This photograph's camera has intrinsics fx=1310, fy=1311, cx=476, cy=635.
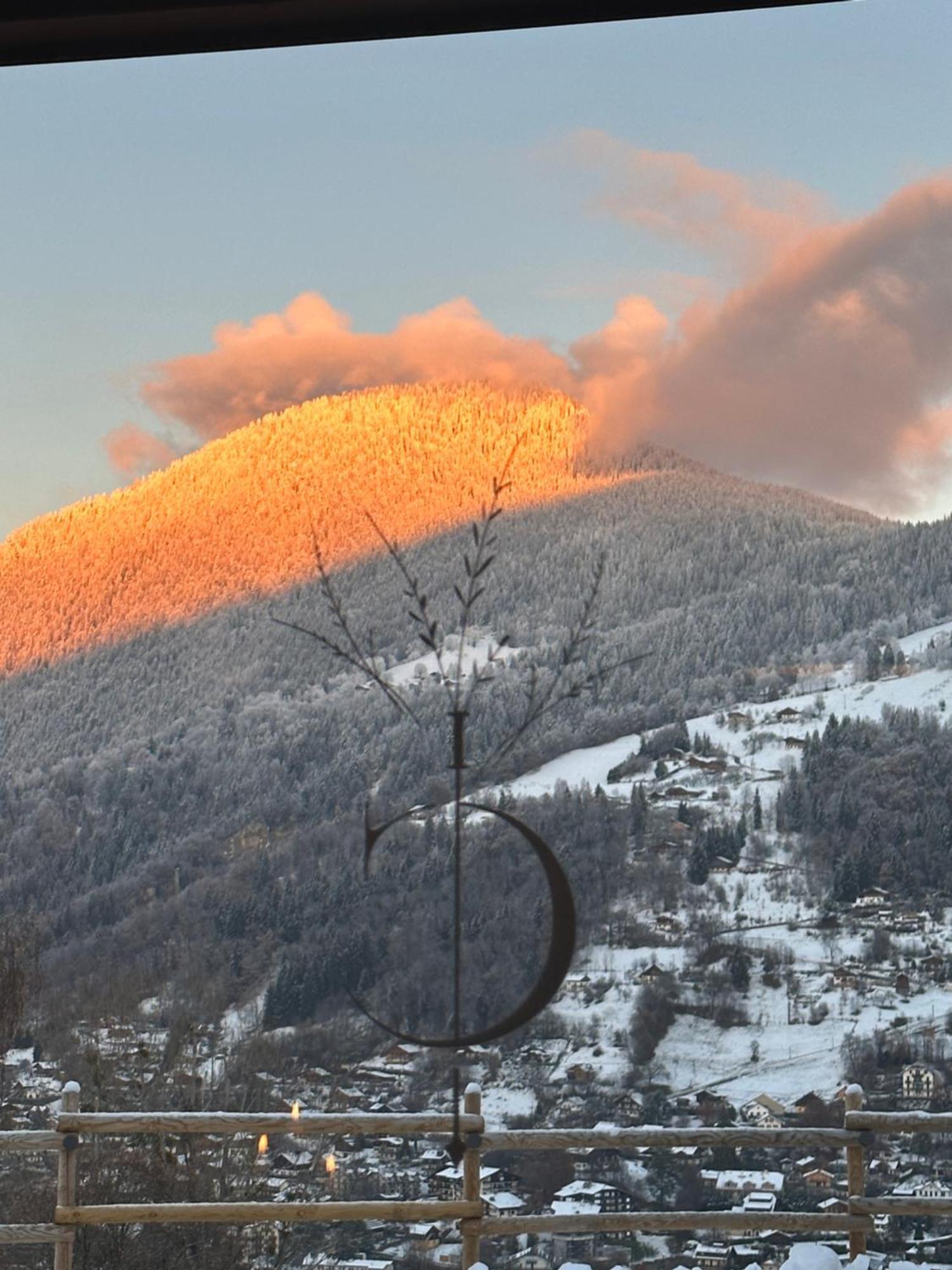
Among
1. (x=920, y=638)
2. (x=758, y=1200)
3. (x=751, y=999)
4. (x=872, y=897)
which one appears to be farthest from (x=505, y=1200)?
(x=920, y=638)

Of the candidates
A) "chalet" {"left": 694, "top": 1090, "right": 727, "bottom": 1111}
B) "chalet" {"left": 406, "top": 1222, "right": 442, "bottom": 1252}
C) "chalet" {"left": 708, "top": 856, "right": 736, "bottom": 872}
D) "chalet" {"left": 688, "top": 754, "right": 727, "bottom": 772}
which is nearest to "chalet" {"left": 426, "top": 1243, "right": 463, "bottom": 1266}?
"chalet" {"left": 406, "top": 1222, "right": 442, "bottom": 1252}

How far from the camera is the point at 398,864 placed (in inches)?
251

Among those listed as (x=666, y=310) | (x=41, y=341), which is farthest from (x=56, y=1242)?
(x=666, y=310)

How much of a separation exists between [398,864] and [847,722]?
3182 mm

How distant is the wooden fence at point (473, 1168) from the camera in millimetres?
2967

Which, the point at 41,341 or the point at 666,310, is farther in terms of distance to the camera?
the point at 666,310

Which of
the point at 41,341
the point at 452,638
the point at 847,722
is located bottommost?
the point at 847,722

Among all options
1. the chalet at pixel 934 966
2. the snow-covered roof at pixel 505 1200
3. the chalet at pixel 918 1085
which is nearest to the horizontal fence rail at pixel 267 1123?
the snow-covered roof at pixel 505 1200

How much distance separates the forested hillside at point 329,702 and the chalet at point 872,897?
1.51m

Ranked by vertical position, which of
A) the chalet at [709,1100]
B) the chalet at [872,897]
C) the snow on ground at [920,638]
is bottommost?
the chalet at [709,1100]

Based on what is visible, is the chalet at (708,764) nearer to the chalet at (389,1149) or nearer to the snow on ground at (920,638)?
Result: the snow on ground at (920,638)

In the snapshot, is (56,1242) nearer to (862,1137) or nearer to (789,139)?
(862,1137)

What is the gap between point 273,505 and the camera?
38.4ft

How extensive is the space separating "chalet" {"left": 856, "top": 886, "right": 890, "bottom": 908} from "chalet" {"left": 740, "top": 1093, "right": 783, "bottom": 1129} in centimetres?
118
